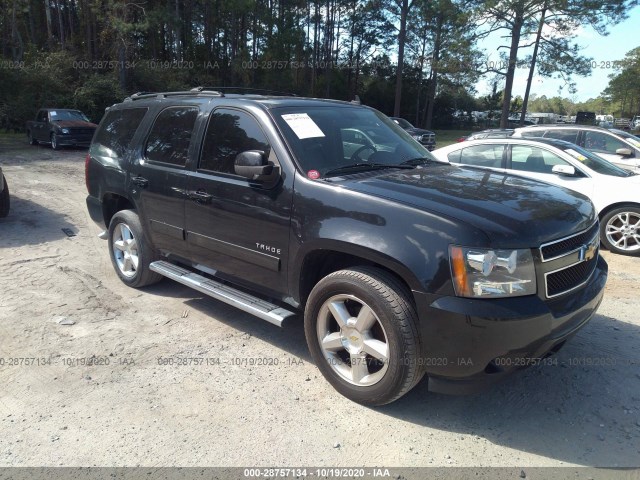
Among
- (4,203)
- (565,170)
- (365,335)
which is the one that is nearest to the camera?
(365,335)

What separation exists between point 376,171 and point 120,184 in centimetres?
286

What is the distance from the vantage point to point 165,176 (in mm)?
4441

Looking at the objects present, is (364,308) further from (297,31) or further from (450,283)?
(297,31)

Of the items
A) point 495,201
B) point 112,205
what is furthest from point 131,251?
point 495,201

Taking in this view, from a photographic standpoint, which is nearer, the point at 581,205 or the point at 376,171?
the point at 581,205

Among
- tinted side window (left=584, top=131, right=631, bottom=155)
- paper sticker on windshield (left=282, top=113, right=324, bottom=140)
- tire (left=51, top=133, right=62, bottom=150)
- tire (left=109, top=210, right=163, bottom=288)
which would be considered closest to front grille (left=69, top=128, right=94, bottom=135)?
tire (left=51, top=133, right=62, bottom=150)

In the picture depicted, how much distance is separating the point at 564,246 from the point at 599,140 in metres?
7.96

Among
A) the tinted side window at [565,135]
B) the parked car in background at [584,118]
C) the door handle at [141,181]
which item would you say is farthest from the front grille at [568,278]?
the parked car in background at [584,118]

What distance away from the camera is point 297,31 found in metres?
39.8

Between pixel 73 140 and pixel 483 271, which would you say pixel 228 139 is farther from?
pixel 73 140

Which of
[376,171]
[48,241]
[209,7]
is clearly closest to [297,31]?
[209,7]

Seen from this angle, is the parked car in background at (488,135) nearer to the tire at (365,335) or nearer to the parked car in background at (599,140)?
the parked car in background at (599,140)

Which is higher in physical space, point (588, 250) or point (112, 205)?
point (588, 250)

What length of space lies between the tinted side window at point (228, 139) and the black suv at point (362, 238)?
0.01 m
